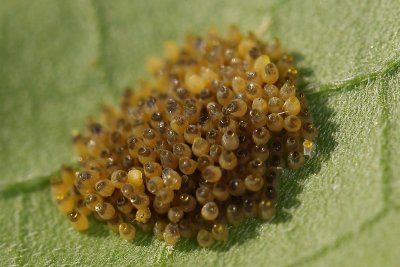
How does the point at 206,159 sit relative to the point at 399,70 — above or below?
below

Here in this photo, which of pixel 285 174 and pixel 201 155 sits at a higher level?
pixel 285 174

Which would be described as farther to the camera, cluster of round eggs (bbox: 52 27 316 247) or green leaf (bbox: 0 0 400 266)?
cluster of round eggs (bbox: 52 27 316 247)

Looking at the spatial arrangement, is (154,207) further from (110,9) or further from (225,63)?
(110,9)

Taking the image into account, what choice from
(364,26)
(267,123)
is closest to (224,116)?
(267,123)
